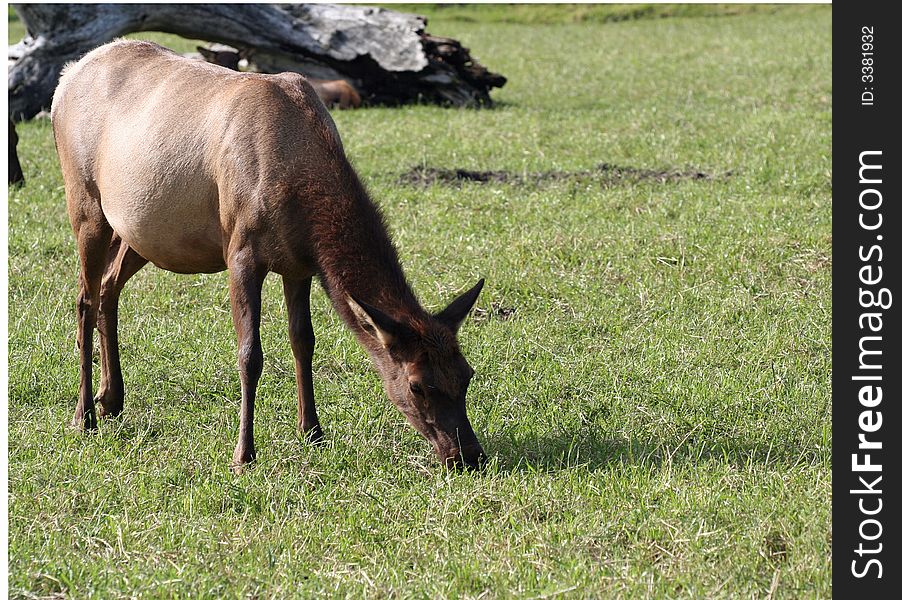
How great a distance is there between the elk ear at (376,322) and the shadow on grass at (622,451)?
2.82 ft

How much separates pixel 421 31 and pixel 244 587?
1319 cm

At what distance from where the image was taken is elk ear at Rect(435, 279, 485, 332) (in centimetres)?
552

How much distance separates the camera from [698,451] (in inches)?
224

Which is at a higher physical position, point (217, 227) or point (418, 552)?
point (217, 227)

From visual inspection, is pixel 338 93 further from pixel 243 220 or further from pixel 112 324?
pixel 243 220

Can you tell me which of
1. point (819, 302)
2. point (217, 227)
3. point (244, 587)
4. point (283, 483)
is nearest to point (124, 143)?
point (217, 227)

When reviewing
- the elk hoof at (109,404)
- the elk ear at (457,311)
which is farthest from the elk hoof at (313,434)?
the elk hoof at (109,404)

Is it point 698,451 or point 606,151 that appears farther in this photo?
point 606,151

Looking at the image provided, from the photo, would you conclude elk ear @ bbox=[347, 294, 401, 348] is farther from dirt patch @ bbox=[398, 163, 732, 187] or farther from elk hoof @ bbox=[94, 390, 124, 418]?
dirt patch @ bbox=[398, 163, 732, 187]

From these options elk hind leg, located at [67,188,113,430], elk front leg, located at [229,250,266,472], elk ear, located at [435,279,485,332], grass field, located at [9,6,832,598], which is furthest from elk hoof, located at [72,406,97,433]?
elk ear, located at [435,279,485,332]

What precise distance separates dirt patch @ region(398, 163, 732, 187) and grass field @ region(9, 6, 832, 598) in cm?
11

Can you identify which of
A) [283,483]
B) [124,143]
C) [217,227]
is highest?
[124,143]

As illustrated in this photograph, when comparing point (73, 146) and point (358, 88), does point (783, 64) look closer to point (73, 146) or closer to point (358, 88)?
point (358, 88)

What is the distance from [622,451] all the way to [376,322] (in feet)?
4.97
